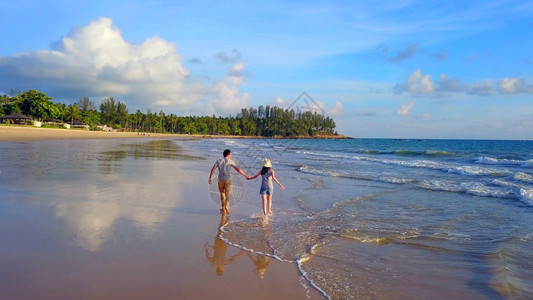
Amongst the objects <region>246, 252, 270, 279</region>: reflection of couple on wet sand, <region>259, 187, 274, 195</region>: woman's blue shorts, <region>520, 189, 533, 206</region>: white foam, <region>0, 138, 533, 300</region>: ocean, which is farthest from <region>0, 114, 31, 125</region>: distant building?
<region>520, 189, 533, 206</region>: white foam

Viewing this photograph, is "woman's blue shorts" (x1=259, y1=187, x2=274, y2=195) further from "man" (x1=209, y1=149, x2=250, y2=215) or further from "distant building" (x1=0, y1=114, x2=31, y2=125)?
"distant building" (x1=0, y1=114, x2=31, y2=125)

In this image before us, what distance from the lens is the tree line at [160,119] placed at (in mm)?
76062

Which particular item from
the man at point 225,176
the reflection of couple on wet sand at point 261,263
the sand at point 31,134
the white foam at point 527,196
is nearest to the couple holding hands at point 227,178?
the man at point 225,176

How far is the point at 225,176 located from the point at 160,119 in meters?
148

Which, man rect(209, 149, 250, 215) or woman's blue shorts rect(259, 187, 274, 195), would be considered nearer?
man rect(209, 149, 250, 215)

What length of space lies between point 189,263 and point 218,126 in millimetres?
178040

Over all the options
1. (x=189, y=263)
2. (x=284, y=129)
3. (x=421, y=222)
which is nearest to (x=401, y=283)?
(x=189, y=263)

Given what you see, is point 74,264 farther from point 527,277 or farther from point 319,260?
point 527,277

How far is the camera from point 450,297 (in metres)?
4.93

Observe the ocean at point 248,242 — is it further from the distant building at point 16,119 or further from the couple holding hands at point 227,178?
the distant building at point 16,119

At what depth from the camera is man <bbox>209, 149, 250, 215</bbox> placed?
30.2ft

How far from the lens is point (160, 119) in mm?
150250

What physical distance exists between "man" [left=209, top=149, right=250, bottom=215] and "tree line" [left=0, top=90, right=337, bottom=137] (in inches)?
214

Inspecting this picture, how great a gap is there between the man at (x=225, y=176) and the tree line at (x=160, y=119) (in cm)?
543
